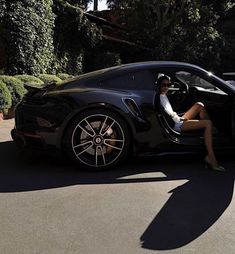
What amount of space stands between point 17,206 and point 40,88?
2182 millimetres

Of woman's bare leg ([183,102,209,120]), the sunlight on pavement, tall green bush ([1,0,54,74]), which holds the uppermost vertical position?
tall green bush ([1,0,54,74])

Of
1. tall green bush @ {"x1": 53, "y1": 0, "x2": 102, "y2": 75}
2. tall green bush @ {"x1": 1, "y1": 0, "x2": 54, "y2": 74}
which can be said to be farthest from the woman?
tall green bush @ {"x1": 53, "y1": 0, "x2": 102, "y2": 75}

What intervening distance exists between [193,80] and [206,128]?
1.03m

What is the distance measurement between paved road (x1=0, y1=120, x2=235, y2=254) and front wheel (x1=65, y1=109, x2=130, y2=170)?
17 cm

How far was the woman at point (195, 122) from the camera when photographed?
19.9 ft

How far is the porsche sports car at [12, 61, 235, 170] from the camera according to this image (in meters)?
5.87

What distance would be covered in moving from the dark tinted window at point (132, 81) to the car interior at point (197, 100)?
0.12 metres

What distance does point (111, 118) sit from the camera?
232 inches

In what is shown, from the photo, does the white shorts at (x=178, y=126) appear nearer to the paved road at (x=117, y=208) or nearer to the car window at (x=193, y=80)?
the paved road at (x=117, y=208)

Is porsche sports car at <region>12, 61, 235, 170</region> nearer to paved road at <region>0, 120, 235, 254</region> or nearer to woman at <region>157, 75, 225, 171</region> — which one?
woman at <region>157, 75, 225, 171</region>

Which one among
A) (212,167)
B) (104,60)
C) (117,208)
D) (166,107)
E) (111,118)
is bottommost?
(117,208)

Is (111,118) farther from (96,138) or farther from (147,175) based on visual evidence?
(147,175)

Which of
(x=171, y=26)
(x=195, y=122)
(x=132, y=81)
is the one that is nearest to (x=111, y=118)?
(x=132, y=81)

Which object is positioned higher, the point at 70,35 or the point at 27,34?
the point at 70,35
